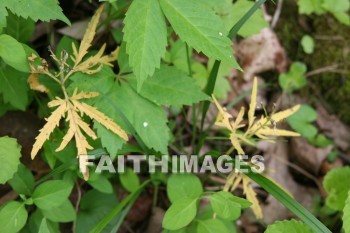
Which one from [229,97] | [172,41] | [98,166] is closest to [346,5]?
[229,97]

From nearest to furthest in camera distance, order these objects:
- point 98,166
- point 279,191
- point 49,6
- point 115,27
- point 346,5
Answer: point 49,6, point 279,191, point 98,166, point 115,27, point 346,5

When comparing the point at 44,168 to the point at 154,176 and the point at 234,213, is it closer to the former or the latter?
the point at 154,176

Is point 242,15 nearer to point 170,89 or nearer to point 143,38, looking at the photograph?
point 170,89

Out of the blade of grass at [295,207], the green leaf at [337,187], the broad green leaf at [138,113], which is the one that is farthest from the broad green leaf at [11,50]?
the green leaf at [337,187]

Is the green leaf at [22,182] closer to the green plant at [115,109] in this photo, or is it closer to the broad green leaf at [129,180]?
the green plant at [115,109]

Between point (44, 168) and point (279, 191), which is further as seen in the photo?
point (44, 168)

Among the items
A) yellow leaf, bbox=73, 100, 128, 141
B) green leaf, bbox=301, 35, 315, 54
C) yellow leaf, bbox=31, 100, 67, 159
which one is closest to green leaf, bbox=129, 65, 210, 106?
yellow leaf, bbox=73, 100, 128, 141
